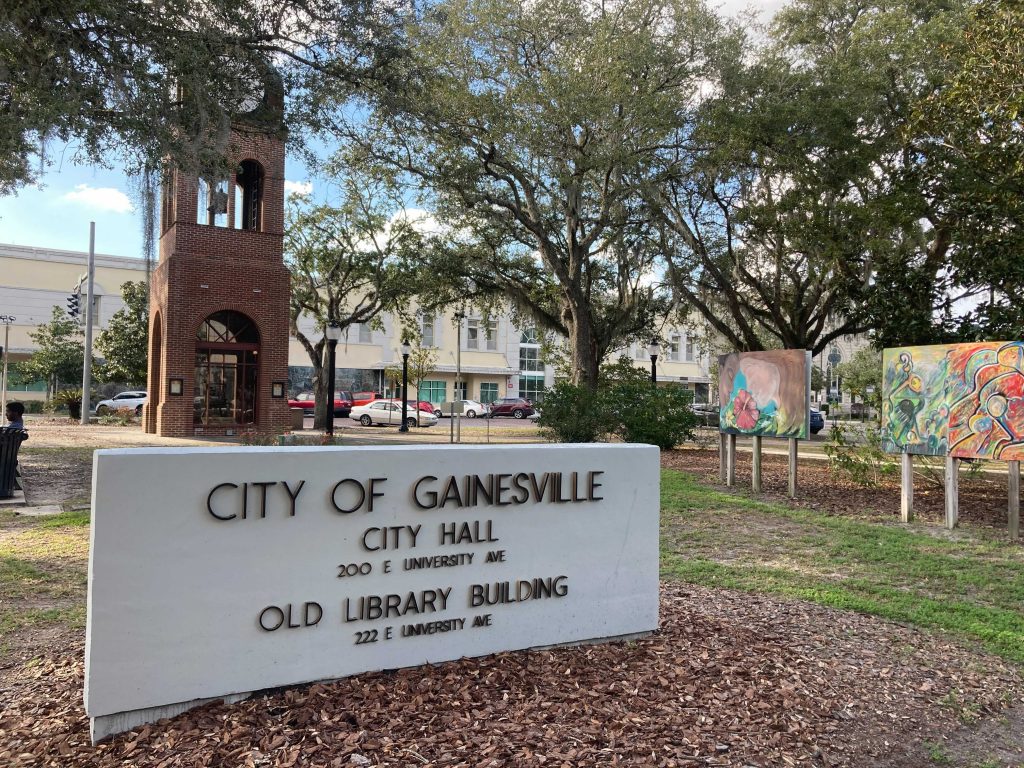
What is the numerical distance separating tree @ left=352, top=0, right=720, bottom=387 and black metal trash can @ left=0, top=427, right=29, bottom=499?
7.42 m

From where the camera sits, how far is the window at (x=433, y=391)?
5841cm

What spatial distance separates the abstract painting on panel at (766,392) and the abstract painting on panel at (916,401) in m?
1.12

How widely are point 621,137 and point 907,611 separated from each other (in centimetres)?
1344

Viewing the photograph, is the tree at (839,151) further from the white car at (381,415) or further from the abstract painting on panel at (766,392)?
the white car at (381,415)

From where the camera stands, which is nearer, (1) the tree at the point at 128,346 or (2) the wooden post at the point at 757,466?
(2) the wooden post at the point at 757,466

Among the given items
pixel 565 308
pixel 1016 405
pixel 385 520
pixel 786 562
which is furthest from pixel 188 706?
pixel 565 308

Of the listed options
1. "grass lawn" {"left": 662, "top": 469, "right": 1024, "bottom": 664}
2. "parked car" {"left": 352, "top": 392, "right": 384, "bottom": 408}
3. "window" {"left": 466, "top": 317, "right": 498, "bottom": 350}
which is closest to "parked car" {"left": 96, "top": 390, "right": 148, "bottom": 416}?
"parked car" {"left": 352, "top": 392, "right": 384, "bottom": 408}

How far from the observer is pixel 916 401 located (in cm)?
1045

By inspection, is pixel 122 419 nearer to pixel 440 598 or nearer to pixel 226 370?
pixel 226 370

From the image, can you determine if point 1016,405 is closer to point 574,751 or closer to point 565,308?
point 574,751

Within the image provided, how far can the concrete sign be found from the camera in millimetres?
3307

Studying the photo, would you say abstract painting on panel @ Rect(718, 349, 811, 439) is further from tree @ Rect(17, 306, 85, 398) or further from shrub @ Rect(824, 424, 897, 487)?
tree @ Rect(17, 306, 85, 398)

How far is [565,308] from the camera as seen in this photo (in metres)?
24.5

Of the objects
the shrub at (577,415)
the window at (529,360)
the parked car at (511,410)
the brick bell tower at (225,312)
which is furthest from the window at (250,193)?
the window at (529,360)
